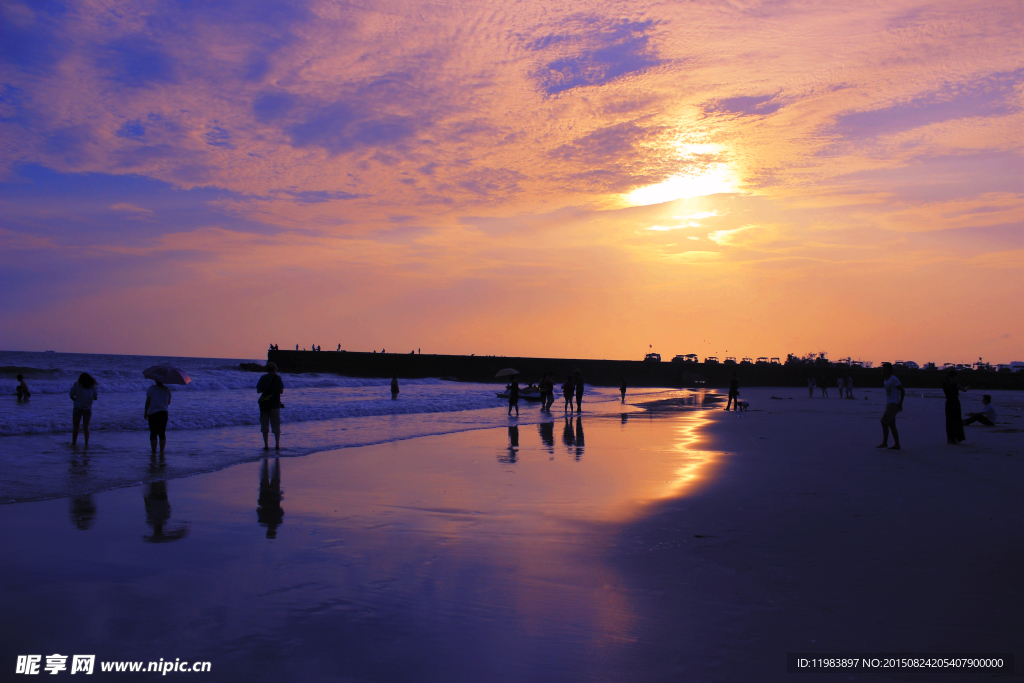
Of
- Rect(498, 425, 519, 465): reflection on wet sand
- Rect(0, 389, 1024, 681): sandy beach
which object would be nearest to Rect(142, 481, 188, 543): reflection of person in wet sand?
Rect(0, 389, 1024, 681): sandy beach

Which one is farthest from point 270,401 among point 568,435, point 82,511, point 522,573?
point 522,573

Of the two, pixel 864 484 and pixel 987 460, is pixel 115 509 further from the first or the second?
pixel 987 460

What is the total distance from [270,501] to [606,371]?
85.7 meters

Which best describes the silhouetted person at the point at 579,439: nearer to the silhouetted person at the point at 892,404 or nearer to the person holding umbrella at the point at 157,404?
the silhouetted person at the point at 892,404

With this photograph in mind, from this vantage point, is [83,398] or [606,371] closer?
[83,398]

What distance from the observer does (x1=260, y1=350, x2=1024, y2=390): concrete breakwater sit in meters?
85.9

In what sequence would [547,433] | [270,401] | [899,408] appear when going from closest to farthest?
[899,408], [270,401], [547,433]

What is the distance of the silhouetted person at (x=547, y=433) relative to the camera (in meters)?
17.0

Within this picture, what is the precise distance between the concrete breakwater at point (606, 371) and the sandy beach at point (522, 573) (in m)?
74.0

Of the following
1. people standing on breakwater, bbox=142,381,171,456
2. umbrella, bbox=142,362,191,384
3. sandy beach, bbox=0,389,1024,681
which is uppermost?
umbrella, bbox=142,362,191,384

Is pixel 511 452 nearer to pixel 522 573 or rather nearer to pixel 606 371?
pixel 522 573

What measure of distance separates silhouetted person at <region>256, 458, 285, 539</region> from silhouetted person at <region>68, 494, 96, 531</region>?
1986 mm

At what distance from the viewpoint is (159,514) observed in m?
8.45

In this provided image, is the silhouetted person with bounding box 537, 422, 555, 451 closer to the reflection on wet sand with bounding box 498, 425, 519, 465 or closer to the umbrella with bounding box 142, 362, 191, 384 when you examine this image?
the reflection on wet sand with bounding box 498, 425, 519, 465
